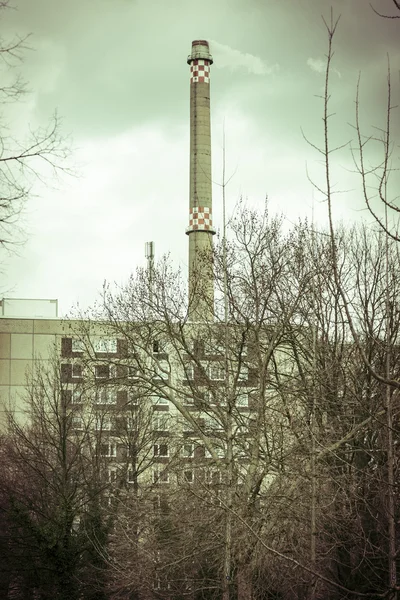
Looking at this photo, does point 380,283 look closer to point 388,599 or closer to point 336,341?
point 336,341

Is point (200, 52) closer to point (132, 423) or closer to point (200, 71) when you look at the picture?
point (200, 71)

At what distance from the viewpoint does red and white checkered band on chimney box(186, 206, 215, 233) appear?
54156 millimetres

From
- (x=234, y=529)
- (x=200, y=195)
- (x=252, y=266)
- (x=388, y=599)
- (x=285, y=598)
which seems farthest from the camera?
(x=200, y=195)

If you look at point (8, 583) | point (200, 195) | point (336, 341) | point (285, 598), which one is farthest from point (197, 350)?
point (200, 195)

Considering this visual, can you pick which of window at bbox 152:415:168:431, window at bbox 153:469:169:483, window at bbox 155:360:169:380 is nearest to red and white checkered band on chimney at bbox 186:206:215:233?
window at bbox 155:360:169:380

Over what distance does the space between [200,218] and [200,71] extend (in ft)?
29.8

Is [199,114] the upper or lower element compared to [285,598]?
upper

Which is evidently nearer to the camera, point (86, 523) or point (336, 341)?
point (336, 341)

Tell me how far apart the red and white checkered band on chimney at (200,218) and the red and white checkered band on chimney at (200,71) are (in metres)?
7.70

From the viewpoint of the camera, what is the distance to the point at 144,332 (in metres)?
25.4

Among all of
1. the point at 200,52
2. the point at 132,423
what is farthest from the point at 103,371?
the point at 200,52

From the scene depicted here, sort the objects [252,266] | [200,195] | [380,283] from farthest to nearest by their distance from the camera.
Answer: [200,195]
[380,283]
[252,266]

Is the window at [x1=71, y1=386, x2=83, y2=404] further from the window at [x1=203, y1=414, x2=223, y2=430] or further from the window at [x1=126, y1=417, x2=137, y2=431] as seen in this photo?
the window at [x1=203, y1=414, x2=223, y2=430]

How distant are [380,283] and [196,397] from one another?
6.00 metres
